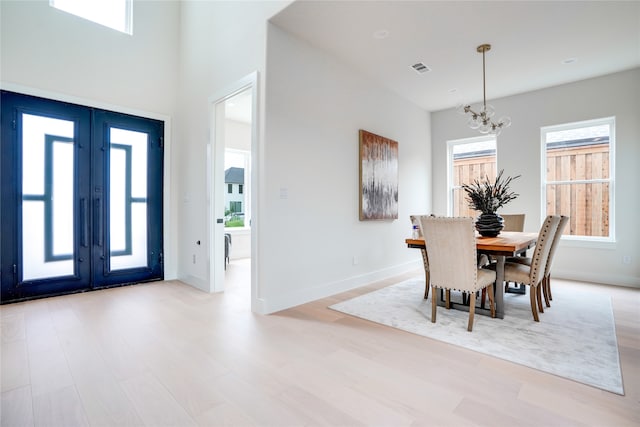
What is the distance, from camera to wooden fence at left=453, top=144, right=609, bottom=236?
449 cm

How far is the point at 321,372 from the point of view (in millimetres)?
1951

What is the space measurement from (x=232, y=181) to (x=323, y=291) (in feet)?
13.2

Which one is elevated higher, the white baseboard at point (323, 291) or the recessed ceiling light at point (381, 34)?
the recessed ceiling light at point (381, 34)

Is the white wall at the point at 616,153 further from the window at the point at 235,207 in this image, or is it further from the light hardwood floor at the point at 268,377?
the window at the point at 235,207

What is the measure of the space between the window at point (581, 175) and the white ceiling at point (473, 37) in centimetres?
79

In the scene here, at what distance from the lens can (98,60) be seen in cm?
397

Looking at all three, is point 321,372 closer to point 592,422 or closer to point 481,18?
point 592,422

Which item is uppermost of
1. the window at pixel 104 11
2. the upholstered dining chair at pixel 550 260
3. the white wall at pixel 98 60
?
the window at pixel 104 11

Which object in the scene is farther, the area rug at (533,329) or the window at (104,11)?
the window at (104,11)

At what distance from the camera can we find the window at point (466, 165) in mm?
5500

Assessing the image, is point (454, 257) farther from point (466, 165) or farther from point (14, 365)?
point (466, 165)

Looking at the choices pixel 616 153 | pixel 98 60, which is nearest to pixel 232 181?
pixel 98 60

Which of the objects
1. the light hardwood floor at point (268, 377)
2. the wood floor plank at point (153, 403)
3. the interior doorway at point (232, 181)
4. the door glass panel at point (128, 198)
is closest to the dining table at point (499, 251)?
the light hardwood floor at point (268, 377)

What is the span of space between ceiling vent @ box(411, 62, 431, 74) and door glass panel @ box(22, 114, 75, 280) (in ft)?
14.5
